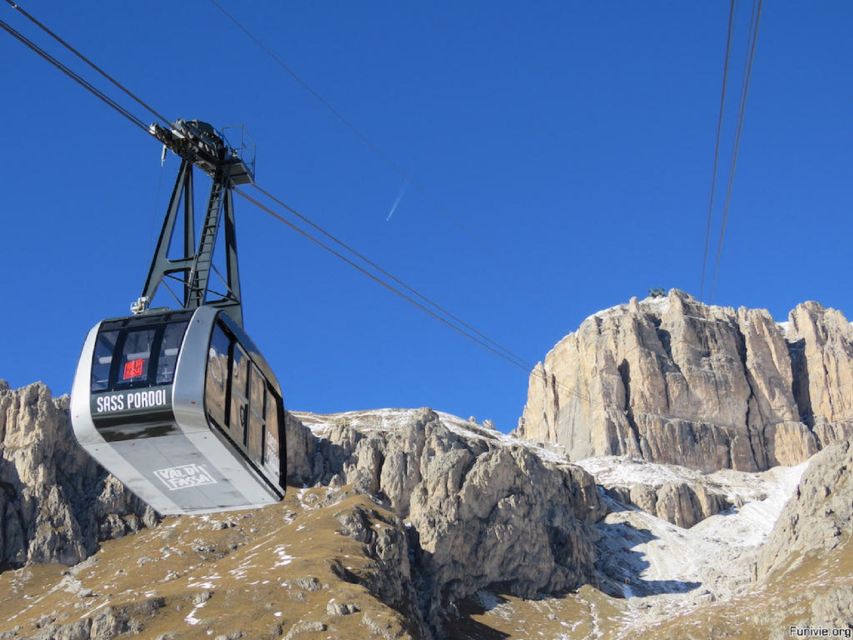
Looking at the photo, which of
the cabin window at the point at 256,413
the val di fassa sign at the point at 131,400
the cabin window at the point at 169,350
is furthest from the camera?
the cabin window at the point at 256,413

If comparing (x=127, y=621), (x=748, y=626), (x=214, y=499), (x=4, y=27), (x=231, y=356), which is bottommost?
(x=214, y=499)

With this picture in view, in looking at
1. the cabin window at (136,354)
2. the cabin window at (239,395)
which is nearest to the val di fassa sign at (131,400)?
the cabin window at (136,354)

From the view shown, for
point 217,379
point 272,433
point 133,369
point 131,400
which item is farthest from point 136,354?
point 272,433

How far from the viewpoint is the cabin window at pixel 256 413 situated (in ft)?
101

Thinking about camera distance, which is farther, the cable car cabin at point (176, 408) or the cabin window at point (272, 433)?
the cabin window at point (272, 433)

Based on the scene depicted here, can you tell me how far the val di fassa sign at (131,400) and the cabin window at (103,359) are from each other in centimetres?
45

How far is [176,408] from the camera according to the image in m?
27.4

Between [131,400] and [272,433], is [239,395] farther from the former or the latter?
[131,400]

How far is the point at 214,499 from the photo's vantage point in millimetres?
31453

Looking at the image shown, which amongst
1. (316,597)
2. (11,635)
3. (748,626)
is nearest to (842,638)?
(748,626)

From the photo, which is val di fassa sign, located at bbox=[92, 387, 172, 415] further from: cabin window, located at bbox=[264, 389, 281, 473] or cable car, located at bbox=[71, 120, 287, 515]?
cabin window, located at bbox=[264, 389, 281, 473]

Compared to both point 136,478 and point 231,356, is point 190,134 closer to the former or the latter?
point 231,356

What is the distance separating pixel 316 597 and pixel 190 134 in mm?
152055

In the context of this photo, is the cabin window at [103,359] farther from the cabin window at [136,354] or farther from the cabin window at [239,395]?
the cabin window at [239,395]
